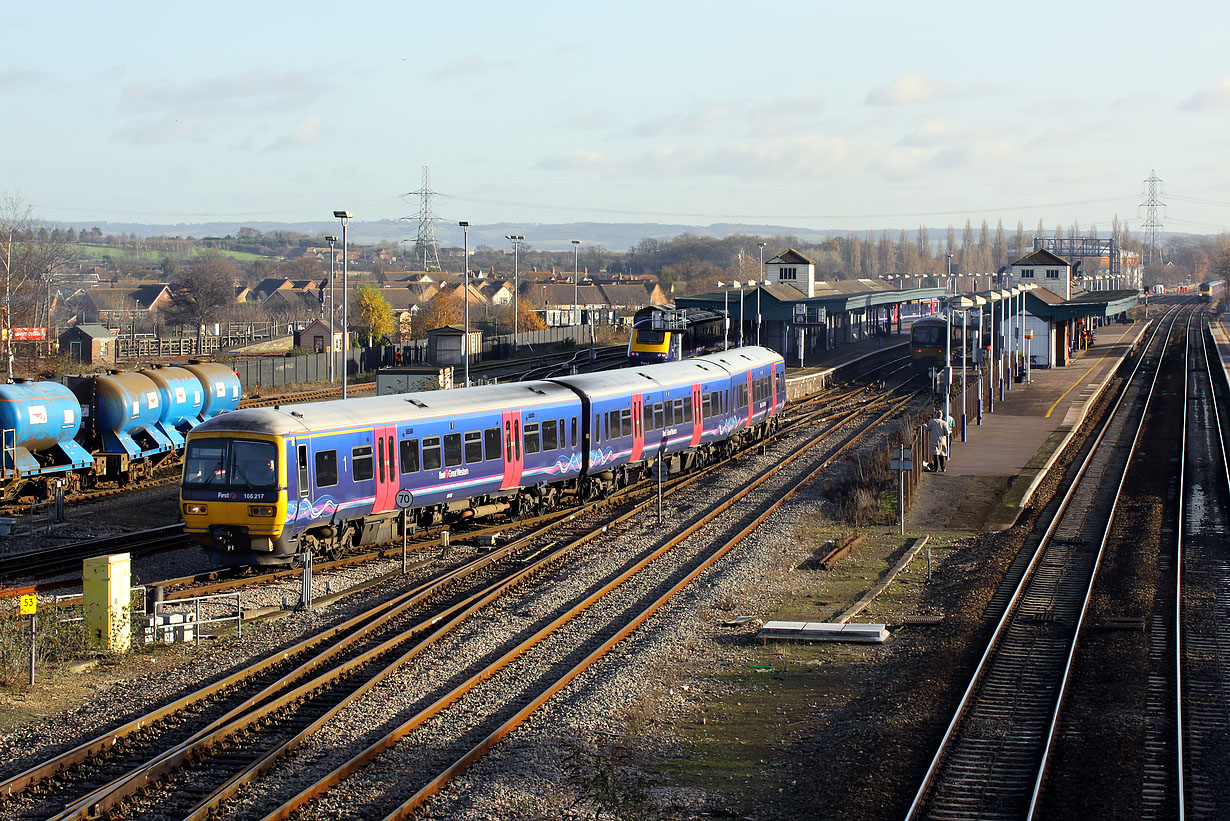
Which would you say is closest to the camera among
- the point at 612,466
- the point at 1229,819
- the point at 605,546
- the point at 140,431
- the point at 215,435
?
the point at 1229,819

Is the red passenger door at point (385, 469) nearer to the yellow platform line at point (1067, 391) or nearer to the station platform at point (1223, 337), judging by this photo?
the yellow platform line at point (1067, 391)

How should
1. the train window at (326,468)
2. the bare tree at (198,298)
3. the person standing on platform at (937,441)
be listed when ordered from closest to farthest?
1. the train window at (326,468)
2. the person standing on platform at (937,441)
3. the bare tree at (198,298)

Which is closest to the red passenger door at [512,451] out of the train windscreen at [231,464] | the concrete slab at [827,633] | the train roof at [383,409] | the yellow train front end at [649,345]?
the train roof at [383,409]

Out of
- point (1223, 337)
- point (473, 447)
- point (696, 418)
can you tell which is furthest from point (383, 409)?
point (1223, 337)

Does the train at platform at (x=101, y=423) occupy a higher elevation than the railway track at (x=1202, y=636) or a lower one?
higher

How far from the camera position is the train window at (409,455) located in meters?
22.1

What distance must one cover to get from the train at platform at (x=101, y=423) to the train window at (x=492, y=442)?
9836mm

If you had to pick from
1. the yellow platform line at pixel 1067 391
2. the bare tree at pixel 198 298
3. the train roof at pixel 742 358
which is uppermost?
the bare tree at pixel 198 298

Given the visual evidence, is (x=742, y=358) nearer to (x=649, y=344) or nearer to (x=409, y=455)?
(x=409, y=455)

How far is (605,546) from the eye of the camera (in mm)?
24078

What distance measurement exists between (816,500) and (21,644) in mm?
18650

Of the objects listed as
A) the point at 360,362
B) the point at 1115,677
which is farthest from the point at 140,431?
the point at 360,362

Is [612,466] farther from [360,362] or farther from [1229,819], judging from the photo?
[360,362]

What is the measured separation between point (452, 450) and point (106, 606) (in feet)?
26.0
